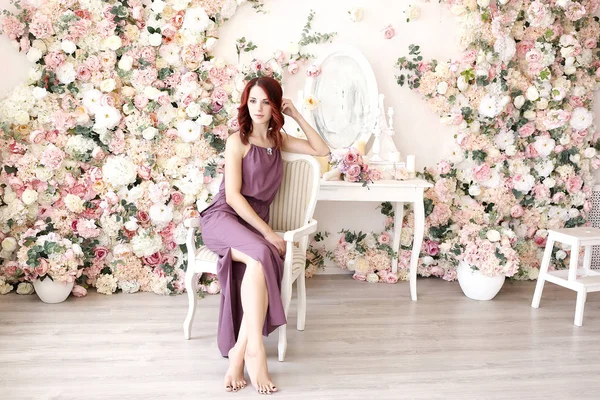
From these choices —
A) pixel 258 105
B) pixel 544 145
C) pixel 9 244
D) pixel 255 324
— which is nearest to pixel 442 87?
pixel 544 145

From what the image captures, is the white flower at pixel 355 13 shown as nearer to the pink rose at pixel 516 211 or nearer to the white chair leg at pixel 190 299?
the pink rose at pixel 516 211

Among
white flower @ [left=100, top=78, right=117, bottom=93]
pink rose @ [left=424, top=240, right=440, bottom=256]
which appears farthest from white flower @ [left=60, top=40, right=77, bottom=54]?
pink rose @ [left=424, top=240, right=440, bottom=256]

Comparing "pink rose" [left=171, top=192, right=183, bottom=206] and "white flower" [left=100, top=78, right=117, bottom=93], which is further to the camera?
"pink rose" [left=171, top=192, right=183, bottom=206]

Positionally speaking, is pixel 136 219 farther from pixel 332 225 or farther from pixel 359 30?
pixel 359 30

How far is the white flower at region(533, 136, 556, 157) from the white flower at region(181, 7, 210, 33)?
7.86 feet

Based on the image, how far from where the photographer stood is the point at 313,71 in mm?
4031

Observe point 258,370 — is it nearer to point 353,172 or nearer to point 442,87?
point 353,172

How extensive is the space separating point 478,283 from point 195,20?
2391 mm

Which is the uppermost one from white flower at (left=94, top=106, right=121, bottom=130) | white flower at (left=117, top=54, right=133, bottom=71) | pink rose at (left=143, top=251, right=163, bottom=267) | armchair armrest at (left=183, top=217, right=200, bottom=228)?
white flower at (left=117, top=54, right=133, bottom=71)

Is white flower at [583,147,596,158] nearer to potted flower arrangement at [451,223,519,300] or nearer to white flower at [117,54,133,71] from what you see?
potted flower arrangement at [451,223,519,300]

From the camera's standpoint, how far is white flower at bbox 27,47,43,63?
12.1 feet

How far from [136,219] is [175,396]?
5.23ft

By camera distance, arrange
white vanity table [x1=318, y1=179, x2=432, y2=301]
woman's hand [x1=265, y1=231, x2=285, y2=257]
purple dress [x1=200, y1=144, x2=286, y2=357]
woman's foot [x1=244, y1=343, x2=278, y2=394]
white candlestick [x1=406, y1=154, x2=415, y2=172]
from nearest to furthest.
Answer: woman's foot [x1=244, y1=343, x2=278, y2=394], purple dress [x1=200, y1=144, x2=286, y2=357], woman's hand [x1=265, y1=231, x2=285, y2=257], white vanity table [x1=318, y1=179, x2=432, y2=301], white candlestick [x1=406, y1=154, x2=415, y2=172]

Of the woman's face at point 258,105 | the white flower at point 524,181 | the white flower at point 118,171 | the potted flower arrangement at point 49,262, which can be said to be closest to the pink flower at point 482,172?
the white flower at point 524,181
